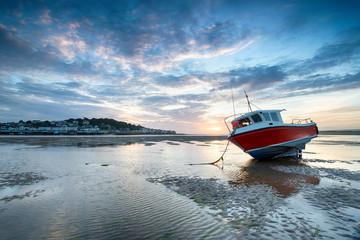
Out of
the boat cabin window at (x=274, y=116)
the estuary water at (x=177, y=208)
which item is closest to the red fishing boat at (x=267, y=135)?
the boat cabin window at (x=274, y=116)

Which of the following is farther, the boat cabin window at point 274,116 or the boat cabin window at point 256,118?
the boat cabin window at point 274,116

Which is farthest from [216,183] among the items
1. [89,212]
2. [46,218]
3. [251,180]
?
[46,218]

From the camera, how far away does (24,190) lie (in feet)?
24.9

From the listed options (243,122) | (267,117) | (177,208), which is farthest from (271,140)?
(177,208)

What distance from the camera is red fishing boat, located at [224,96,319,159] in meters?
15.8

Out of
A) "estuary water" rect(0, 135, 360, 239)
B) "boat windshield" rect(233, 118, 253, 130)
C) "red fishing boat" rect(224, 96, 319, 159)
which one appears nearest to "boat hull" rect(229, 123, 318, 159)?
"red fishing boat" rect(224, 96, 319, 159)

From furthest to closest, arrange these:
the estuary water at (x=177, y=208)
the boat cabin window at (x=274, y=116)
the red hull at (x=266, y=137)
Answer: the boat cabin window at (x=274, y=116) → the red hull at (x=266, y=137) → the estuary water at (x=177, y=208)

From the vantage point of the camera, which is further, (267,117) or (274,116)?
(274,116)

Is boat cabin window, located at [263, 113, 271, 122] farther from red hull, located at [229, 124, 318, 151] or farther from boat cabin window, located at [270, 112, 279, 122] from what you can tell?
red hull, located at [229, 124, 318, 151]

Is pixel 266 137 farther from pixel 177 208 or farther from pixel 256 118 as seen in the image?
pixel 177 208

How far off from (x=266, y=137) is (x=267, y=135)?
213 mm

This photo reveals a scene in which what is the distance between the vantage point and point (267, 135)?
51.5 ft

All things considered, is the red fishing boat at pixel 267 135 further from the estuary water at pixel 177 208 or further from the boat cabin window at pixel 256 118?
the estuary water at pixel 177 208

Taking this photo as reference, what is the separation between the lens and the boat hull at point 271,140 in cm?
1575
